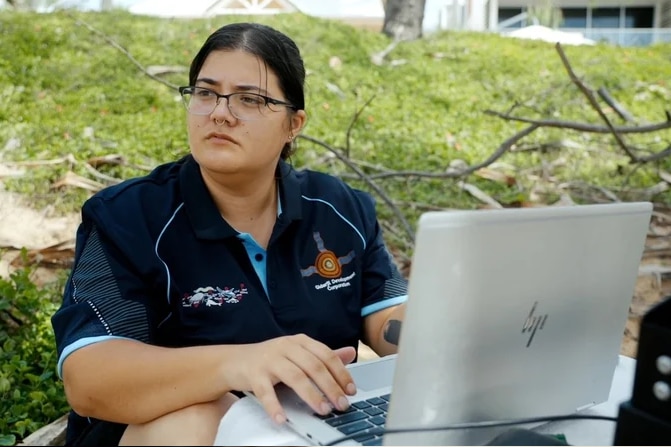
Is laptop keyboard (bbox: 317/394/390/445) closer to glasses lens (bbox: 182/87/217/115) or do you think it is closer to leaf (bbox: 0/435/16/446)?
glasses lens (bbox: 182/87/217/115)

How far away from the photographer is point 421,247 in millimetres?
991

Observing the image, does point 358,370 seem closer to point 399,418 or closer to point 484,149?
point 399,418

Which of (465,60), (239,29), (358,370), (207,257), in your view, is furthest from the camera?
(465,60)

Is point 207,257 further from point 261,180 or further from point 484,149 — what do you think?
point 484,149

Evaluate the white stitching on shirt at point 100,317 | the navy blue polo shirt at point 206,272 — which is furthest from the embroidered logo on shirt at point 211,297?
the white stitching on shirt at point 100,317

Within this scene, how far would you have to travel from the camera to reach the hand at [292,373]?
126cm

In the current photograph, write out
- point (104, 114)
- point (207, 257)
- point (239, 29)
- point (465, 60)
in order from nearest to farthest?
point (207, 257) < point (239, 29) < point (104, 114) < point (465, 60)

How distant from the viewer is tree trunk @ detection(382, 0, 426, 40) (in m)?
9.16

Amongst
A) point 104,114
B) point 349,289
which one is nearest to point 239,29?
point 349,289

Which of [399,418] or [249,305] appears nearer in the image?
[399,418]

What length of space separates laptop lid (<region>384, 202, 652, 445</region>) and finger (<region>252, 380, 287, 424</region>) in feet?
0.72

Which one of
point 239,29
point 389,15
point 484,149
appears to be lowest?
point 484,149

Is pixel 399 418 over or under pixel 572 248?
under

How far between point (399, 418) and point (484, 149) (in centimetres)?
582
